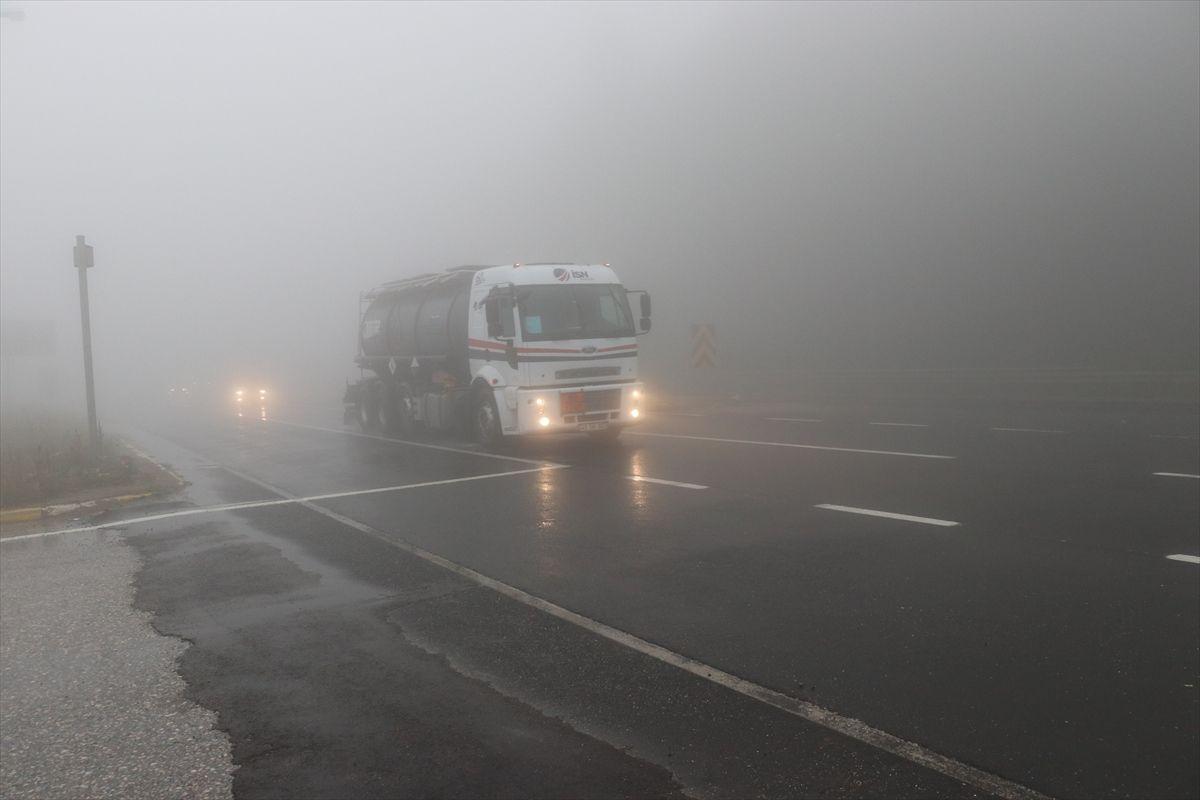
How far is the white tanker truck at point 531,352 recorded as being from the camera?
1572 centimetres

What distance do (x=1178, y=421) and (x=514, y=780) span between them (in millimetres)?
16718

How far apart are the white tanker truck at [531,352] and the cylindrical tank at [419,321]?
43 millimetres

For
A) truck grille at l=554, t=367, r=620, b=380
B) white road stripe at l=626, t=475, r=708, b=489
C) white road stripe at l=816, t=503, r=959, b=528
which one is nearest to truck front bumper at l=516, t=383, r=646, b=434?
truck grille at l=554, t=367, r=620, b=380

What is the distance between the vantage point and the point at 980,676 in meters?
5.07

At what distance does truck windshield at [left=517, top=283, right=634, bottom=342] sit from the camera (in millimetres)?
15875

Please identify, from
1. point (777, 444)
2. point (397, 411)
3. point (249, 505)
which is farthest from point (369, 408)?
point (777, 444)

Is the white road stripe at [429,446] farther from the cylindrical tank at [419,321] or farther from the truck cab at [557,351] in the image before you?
the cylindrical tank at [419,321]

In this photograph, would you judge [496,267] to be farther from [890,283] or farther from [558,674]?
[890,283]

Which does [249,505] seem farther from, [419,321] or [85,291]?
[419,321]

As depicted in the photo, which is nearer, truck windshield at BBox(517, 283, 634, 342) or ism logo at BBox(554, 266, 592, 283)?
truck windshield at BBox(517, 283, 634, 342)

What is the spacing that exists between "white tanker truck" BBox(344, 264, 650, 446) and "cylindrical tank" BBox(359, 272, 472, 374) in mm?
43

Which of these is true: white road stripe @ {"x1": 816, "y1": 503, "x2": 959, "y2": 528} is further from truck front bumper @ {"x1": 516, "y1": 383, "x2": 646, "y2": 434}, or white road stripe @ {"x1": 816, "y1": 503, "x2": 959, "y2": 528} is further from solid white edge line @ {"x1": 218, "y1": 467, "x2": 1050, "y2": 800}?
truck front bumper @ {"x1": 516, "y1": 383, "x2": 646, "y2": 434}

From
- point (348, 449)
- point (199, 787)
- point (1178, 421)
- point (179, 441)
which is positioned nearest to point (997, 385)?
point (1178, 421)

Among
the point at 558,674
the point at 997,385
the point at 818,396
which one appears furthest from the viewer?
the point at 818,396
